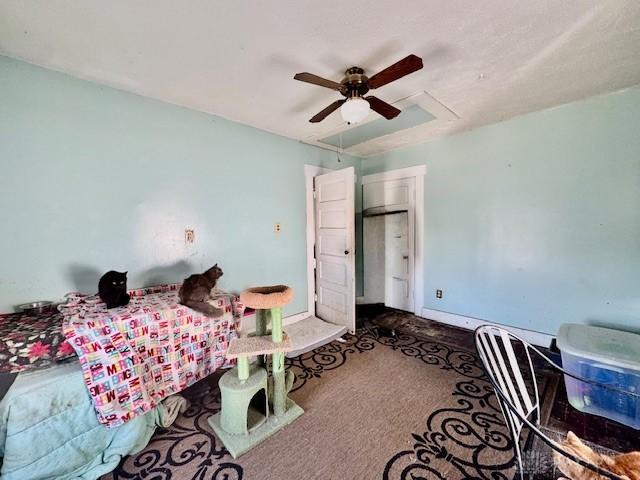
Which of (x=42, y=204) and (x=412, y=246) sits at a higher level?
(x=42, y=204)

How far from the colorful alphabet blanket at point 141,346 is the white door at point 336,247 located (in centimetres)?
147

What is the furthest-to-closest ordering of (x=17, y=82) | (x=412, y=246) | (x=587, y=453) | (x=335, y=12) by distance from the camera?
(x=412, y=246) < (x=17, y=82) < (x=335, y=12) < (x=587, y=453)

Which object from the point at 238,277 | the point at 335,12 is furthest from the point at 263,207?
the point at 335,12

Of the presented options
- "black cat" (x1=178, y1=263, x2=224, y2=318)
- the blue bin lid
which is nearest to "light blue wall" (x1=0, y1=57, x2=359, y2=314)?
"black cat" (x1=178, y1=263, x2=224, y2=318)

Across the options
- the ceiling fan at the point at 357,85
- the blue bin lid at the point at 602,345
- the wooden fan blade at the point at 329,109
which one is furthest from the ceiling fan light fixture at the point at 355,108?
the blue bin lid at the point at 602,345

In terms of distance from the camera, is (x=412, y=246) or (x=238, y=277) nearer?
(x=238, y=277)

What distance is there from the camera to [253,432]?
160cm

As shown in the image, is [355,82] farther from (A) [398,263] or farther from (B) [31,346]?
(A) [398,263]

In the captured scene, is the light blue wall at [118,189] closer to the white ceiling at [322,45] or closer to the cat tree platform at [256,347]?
the white ceiling at [322,45]

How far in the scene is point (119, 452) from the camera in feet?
4.72

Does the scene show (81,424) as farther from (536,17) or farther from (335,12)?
(536,17)

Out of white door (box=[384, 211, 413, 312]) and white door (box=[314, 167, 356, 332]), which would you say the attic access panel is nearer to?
white door (box=[314, 167, 356, 332])

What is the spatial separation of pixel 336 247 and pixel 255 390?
1.97 m

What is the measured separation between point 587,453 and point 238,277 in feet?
8.78
